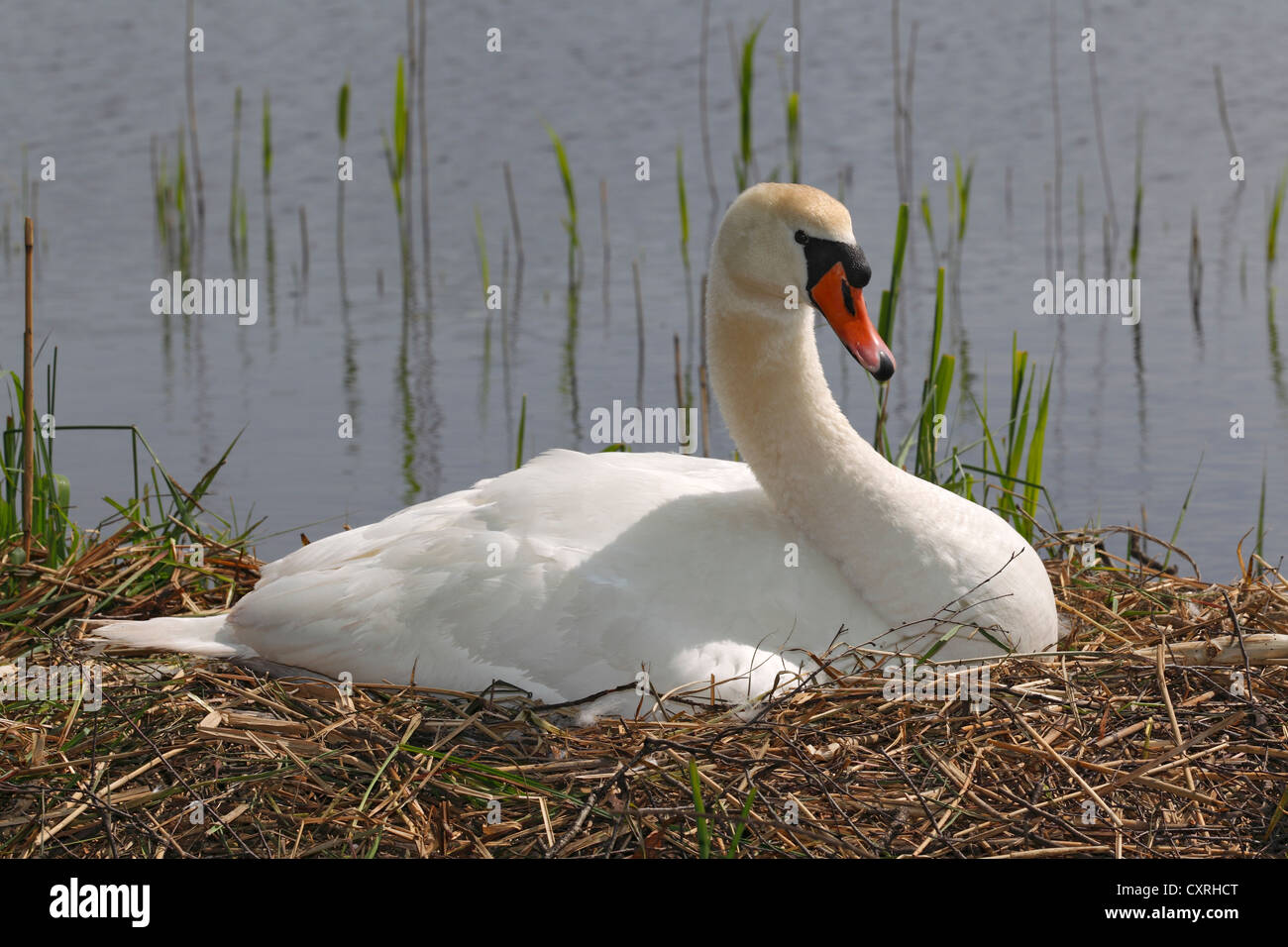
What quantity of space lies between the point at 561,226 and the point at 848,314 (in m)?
7.58

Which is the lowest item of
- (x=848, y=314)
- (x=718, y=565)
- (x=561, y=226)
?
(x=718, y=565)

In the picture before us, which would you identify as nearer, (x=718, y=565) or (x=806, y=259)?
(x=718, y=565)

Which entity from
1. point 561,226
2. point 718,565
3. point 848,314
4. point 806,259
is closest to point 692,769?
point 718,565

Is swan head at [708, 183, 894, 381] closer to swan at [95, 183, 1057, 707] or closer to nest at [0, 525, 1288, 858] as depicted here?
swan at [95, 183, 1057, 707]

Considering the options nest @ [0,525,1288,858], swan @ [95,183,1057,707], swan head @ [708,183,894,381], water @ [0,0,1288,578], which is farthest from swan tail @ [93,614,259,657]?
swan head @ [708,183,894,381]

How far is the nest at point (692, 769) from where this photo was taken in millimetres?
3775

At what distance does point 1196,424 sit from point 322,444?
5.05 meters

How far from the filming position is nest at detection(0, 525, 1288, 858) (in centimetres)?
378

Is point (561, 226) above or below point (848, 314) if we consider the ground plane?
above

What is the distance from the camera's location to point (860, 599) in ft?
15.9

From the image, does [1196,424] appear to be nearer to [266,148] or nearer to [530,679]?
[530,679]

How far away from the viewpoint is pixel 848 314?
4.84 m

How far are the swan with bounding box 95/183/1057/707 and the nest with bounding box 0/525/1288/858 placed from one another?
140mm

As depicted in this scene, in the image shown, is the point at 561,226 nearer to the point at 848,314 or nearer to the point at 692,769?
the point at 848,314
